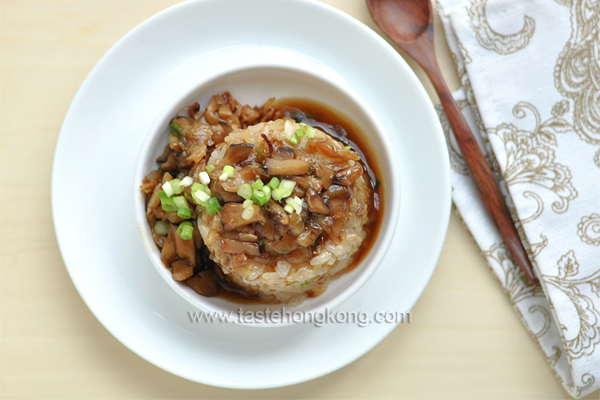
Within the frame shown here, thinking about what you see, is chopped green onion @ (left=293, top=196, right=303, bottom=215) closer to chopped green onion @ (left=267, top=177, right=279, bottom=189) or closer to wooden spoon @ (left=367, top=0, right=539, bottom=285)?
chopped green onion @ (left=267, top=177, right=279, bottom=189)

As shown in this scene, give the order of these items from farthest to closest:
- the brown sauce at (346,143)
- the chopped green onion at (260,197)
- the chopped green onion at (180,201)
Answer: the brown sauce at (346,143)
the chopped green onion at (180,201)
the chopped green onion at (260,197)

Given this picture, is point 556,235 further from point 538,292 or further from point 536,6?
point 536,6

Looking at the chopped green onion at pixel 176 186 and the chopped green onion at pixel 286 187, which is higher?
the chopped green onion at pixel 286 187

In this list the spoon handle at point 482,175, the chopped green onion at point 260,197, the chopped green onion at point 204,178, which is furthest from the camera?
the spoon handle at point 482,175

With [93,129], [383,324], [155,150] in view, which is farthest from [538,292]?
[93,129]

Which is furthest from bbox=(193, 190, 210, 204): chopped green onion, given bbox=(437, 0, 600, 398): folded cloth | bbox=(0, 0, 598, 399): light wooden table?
bbox=(437, 0, 600, 398): folded cloth

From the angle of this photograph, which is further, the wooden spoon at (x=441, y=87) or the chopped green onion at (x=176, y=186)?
the wooden spoon at (x=441, y=87)

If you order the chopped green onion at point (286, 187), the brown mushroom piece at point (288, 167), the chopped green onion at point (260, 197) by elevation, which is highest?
the brown mushroom piece at point (288, 167)

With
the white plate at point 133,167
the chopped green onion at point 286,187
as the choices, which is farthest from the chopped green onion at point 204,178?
the white plate at point 133,167

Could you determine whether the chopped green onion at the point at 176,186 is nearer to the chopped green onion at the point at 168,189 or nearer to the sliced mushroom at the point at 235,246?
the chopped green onion at the point at 168,189
